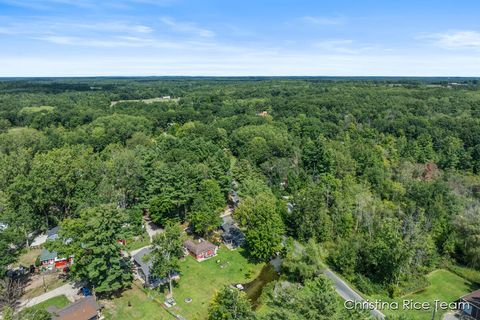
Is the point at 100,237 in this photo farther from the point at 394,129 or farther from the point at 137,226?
the point at 394,129

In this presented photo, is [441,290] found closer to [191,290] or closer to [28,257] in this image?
[191,290]

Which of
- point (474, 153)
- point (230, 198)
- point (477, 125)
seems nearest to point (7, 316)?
point (230, 198)

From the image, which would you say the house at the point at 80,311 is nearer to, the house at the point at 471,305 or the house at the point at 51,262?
the house at the point at 51,262

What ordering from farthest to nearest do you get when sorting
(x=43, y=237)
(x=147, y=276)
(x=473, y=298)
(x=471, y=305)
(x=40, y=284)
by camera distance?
(x=43, y=237)
(x=40, y=284)
(x=147, y=276)
(x=473, y=298)
(x=471, y=305)

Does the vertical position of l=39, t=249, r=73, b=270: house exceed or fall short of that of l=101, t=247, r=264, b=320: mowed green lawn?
it exceeds it

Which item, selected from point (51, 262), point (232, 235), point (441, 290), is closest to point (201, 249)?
point (232, 235)

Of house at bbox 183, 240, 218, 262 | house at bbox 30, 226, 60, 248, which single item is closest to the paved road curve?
house at bbox 183, 240, 218, 262

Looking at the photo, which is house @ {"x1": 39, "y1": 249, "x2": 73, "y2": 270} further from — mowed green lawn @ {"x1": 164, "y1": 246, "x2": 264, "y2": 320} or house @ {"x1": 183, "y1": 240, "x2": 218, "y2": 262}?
house @ {"x1": 183, "y1": 240, "x2": 218, "y2": 262}
